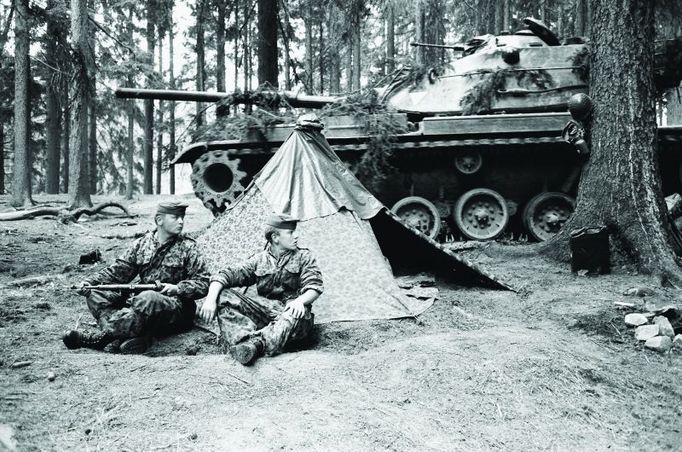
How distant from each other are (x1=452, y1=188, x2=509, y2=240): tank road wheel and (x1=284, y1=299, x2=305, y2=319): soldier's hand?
22.2ft

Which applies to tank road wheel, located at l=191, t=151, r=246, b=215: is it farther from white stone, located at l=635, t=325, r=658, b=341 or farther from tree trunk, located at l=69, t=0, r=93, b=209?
white stone, located at l=635, t=325, r=658, b=341

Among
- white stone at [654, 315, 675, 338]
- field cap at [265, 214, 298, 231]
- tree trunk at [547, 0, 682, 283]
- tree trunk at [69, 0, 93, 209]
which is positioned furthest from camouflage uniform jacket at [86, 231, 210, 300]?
tree trunk at [69, 0, 93, 209]

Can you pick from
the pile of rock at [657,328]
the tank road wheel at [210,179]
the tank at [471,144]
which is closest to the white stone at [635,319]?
the pile of rock at [657,328]

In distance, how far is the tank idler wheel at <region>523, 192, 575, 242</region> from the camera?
11109 millimetres

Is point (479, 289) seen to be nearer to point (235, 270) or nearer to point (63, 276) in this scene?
point (235, 270)

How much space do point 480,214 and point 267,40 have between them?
5.11 metres

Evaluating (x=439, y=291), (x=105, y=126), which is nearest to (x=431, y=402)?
(x=439, y=291)

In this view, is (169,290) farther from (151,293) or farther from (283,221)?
(283,221)

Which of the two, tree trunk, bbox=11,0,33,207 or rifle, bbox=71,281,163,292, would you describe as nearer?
rifle, bbox=71,281,163,292

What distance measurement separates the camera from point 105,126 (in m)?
32.3

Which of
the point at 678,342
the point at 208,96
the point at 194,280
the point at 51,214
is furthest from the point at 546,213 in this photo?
the point at 51,214

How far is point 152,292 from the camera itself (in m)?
4.85

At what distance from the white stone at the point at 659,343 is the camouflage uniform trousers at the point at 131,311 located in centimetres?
378

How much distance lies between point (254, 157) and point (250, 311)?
6.04 m
